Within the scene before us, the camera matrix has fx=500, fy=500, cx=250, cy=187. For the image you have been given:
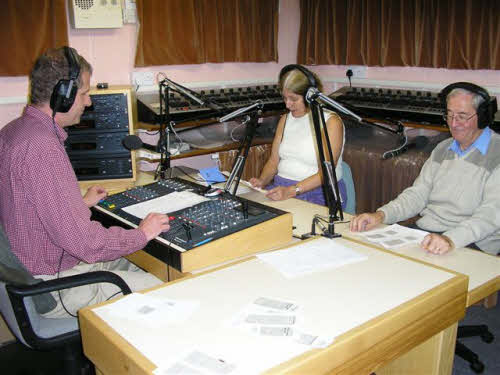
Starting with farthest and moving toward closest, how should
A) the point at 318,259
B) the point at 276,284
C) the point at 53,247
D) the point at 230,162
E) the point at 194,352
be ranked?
the point at 230,162
the point at 53,247
the point at 318,259
the point at 276,284
the point at 194,352

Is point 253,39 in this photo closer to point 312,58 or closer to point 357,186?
point 312,58

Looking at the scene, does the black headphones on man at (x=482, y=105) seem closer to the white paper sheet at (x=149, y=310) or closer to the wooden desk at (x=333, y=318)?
the wooden desk at (x=333, y=318)

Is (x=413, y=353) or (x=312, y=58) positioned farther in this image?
(x=312, y=58)

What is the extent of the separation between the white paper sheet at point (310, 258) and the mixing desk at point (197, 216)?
126 millimetres

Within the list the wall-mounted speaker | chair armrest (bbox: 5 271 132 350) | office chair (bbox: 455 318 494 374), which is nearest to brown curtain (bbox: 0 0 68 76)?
the wall-mounted speaker

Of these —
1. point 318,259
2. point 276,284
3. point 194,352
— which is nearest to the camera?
point 194,352

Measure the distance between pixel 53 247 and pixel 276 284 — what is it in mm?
801

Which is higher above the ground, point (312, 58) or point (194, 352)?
point (312, 58)

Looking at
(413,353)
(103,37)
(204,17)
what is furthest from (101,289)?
(204,17)

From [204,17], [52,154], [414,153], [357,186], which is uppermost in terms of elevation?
[204,17]

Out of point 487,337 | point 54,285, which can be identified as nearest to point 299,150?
point 487,337

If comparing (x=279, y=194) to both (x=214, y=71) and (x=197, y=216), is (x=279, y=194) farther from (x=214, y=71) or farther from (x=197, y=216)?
(x=214, y=71)

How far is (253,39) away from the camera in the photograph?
3.98 meters

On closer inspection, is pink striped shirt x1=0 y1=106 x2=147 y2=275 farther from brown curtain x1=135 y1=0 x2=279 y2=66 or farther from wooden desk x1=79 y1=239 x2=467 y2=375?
brown curtain x1=135 y1=0 x2=279 y2=66
